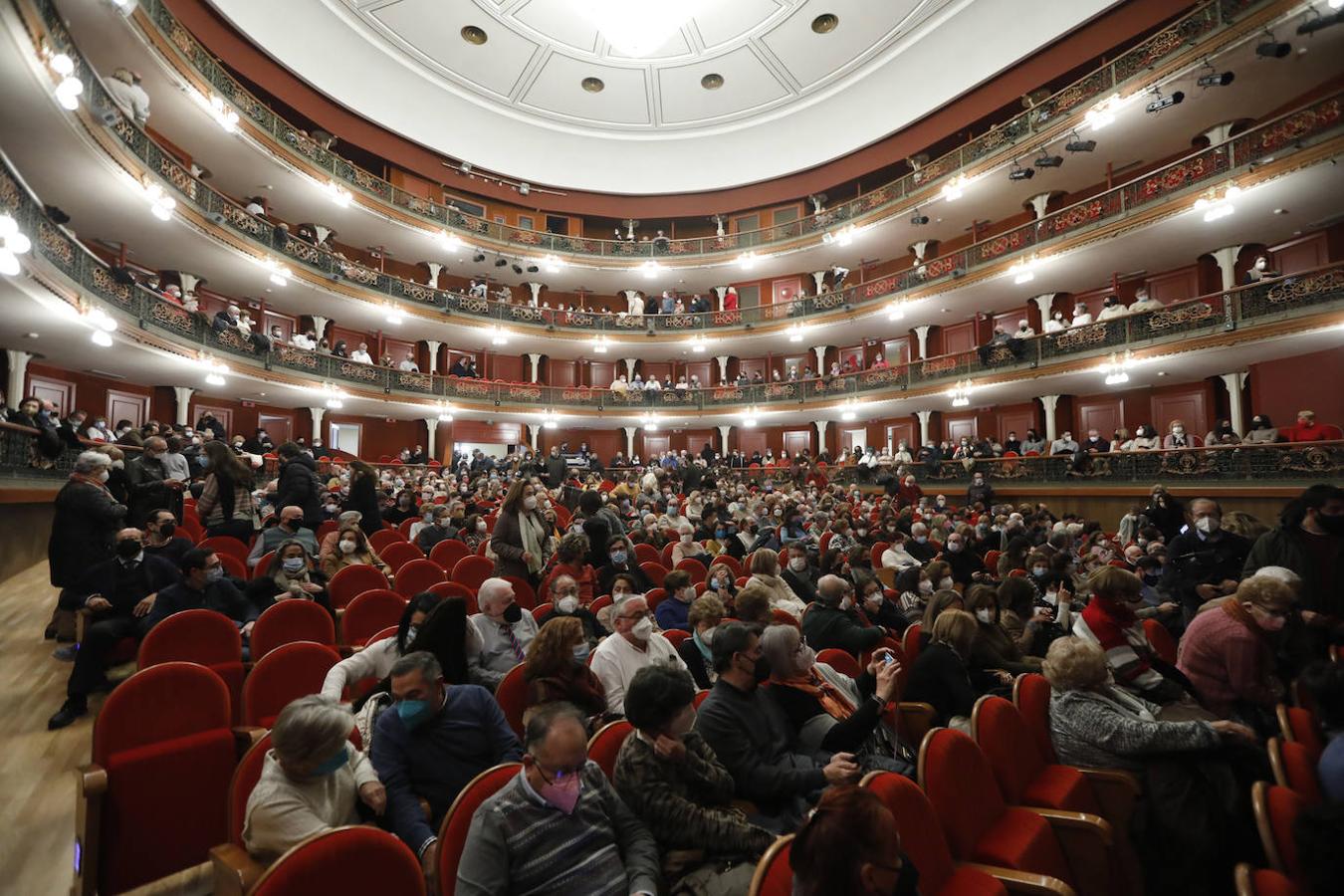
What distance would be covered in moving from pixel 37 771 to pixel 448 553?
116 inches

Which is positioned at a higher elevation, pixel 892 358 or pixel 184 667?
pixel 892 358

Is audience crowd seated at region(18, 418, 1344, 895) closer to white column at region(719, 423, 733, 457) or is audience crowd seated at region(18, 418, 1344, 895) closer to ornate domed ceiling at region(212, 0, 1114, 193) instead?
ornate domed ceiling at region(212, 0, 1114, 193)

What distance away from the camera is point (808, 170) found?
71.2 feet

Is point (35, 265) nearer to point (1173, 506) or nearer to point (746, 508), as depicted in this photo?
point (746, 508)

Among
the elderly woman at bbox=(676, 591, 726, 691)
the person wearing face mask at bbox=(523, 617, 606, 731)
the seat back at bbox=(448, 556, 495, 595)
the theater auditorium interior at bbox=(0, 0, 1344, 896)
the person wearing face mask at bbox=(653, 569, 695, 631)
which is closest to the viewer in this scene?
the theater auditorium interior at bbox=(0, 0, 1344, 896)

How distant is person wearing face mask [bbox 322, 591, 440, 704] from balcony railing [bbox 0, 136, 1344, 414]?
7.74 m

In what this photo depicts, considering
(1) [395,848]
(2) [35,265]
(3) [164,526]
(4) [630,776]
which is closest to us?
(1) [395,848]

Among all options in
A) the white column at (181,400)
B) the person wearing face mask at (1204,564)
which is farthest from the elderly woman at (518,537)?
the white column at (181,400)

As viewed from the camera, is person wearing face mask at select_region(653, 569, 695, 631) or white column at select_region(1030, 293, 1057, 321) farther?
white column at select_region(1030, 293, 1057, 321)

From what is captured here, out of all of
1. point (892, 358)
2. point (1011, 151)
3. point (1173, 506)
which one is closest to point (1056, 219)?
point (1011, 151)

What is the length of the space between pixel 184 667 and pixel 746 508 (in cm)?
822

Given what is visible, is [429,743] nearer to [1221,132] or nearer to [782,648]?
[782,648]

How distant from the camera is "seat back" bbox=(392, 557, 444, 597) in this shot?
448 cm

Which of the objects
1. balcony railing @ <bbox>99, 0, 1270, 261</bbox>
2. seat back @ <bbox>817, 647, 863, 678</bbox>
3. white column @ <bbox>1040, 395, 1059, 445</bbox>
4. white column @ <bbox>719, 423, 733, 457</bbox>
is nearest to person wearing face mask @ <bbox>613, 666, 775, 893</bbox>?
seat back @ <bbox>817, 647, 863, 678</bbox>
